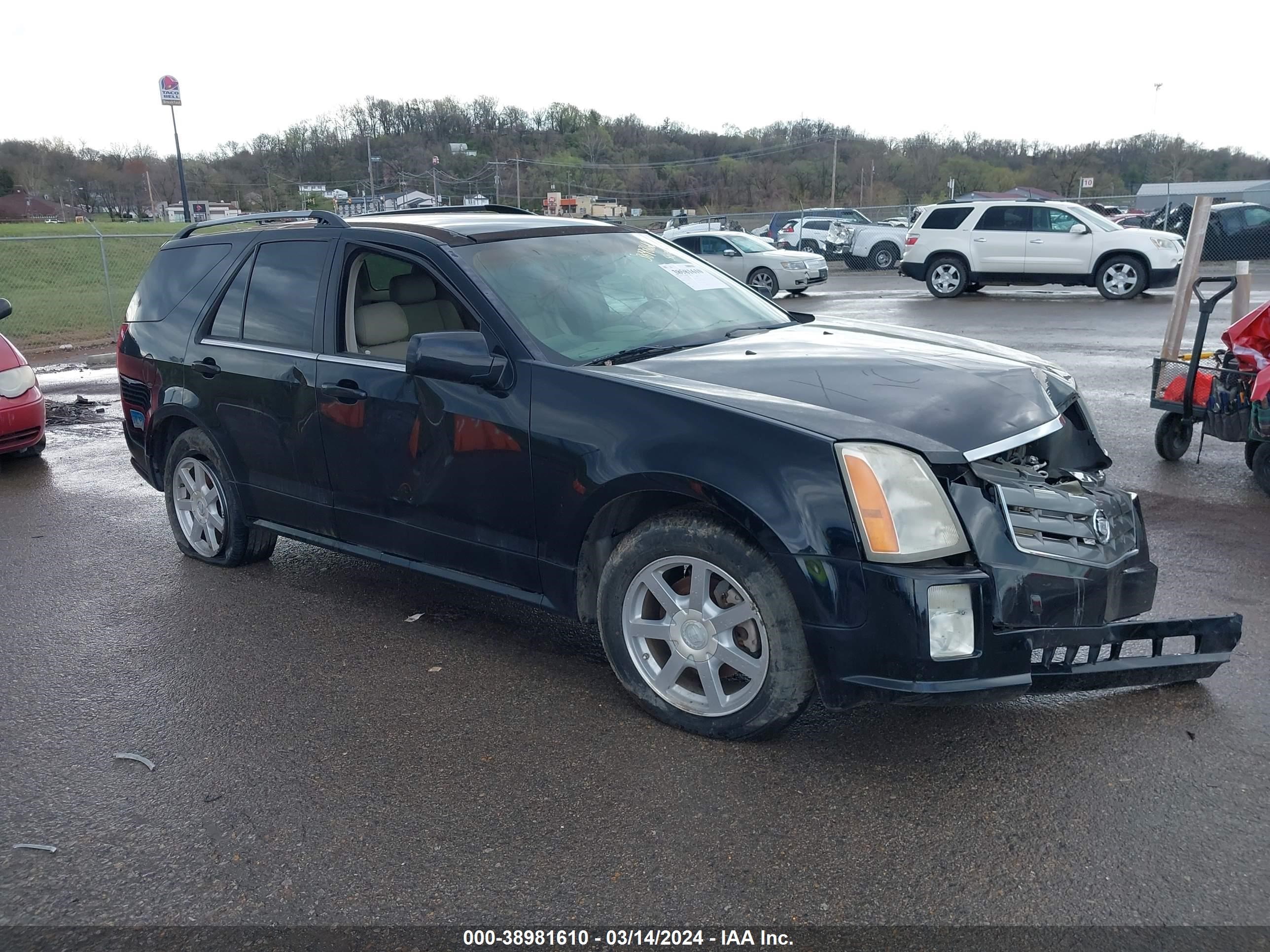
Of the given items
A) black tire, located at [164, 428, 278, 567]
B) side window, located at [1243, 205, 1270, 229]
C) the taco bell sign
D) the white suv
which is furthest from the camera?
the taco bell sign

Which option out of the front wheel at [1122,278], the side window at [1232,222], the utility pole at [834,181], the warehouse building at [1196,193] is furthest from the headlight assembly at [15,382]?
the utility pole at [834,181]

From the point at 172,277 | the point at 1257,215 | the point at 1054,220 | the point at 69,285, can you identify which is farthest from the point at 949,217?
the point at 69,285

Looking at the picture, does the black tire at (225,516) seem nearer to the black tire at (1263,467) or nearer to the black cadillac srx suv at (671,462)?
the black cadillac srx suv at (671,462)

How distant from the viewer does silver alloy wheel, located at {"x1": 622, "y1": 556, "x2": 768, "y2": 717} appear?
335cm

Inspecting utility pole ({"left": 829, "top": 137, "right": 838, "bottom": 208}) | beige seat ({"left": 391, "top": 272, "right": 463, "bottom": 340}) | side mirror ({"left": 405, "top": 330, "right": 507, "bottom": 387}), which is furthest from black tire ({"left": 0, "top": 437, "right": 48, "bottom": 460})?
utility pole ({"left": 829, "top": 137, "right": 838, "bottom": 208})

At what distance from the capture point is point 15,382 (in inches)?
325

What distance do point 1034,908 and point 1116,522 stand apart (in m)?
1.41

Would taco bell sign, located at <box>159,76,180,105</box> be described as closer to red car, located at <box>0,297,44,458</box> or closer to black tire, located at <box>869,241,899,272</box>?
black tire, located at <box>869,241,899,272</box>

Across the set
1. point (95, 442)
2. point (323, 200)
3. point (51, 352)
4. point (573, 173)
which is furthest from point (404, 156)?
point (95, 442)

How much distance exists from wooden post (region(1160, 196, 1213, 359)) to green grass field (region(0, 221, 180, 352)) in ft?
28.3

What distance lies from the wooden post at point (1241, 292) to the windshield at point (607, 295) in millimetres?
3770

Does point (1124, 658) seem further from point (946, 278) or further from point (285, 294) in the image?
point (946, 278)

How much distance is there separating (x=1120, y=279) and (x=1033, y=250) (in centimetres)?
162

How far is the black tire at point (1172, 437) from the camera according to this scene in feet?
23.3
